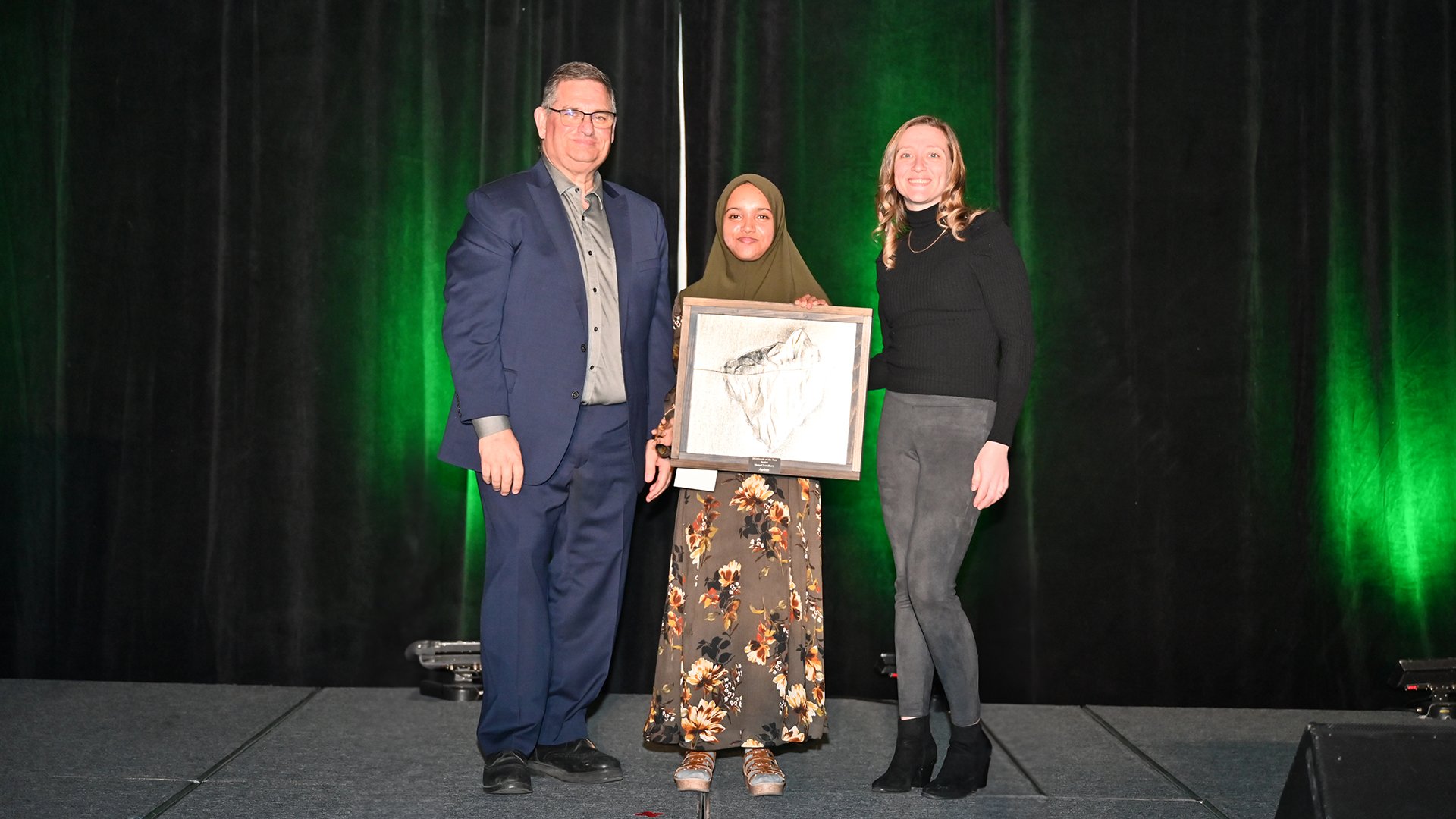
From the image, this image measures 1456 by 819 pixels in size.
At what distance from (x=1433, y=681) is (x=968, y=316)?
2.08 m

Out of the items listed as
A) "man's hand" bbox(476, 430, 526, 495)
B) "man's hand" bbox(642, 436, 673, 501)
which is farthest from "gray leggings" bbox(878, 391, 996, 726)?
"man's hand" bbox(476, 430, 526, 495)

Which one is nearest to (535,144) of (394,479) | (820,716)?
(394,479)

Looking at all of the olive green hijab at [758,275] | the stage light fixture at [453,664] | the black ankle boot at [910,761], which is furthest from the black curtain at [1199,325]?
the stage light fixture at [453,664]

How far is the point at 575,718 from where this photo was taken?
9.91ft

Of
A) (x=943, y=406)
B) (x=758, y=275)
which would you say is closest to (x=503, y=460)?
(x=758, y=275)

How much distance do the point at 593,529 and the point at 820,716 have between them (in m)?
0.74

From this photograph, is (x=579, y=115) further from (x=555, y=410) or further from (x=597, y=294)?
(x=555, y=410)

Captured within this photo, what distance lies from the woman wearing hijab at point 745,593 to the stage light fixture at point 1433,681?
191 cm

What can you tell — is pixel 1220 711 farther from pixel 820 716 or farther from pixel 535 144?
pixel 535 144

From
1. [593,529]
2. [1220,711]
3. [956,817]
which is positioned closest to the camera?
[956,817]

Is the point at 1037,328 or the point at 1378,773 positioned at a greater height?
the point at 1037,328

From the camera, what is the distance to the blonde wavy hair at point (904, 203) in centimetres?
274

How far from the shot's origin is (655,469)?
308cm

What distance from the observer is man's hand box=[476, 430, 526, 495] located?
2811 mm
